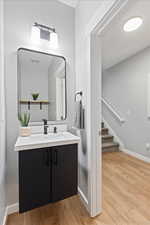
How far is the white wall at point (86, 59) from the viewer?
1.22 meters

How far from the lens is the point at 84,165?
151 cm

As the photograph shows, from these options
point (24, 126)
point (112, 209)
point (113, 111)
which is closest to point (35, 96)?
point (24, 126)

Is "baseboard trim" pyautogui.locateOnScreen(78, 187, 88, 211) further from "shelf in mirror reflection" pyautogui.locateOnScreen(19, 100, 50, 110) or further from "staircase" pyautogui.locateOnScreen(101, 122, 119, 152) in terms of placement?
"staircase" pyautogui.locateOnScreen(101, 122, 119, 152)

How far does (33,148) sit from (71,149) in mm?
399

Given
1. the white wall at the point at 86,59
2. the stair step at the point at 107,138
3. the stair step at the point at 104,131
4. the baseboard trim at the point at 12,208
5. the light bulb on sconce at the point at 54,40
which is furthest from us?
the stair step at the point at 104,131

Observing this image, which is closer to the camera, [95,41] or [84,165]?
[95,41]

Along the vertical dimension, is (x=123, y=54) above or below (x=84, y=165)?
above

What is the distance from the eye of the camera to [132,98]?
304 cm

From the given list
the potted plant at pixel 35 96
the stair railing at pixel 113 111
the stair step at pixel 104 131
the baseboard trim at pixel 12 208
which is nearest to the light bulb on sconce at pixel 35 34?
the potted plant at pixel 35 96

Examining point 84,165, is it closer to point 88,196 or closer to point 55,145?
point 88,196

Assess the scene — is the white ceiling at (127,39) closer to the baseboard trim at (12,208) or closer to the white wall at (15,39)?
the white wall at (15,39)

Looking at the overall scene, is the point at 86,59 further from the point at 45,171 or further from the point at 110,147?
the point at 110,147

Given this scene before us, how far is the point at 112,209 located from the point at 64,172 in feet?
2.52

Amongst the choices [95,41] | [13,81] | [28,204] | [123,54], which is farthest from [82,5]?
[28,204]
